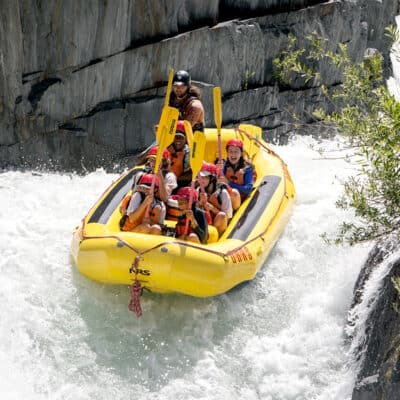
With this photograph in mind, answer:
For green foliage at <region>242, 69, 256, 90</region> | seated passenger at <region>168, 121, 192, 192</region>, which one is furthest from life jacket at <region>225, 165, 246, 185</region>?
green foliage at <region>242, 69, 256, 90</region>

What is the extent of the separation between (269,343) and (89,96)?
3.93 meters

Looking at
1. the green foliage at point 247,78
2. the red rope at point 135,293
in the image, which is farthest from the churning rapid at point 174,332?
the green foliage at point 247,78

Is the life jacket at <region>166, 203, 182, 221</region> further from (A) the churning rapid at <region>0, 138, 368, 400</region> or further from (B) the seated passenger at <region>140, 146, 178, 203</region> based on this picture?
(A) the churning rapid at <region>0, 138, 368, 400</region>

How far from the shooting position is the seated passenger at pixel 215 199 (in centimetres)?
634

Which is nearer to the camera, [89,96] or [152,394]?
[152,394]

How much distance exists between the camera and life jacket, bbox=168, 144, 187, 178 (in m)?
6.52

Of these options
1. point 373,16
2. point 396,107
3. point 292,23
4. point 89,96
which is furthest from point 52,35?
point 373,16

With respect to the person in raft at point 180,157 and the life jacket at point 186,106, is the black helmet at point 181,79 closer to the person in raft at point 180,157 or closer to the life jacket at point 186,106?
the life jacket at point 186,106

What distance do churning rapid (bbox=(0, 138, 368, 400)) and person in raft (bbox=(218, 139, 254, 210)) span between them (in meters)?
0.60

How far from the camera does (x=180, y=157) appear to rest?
258 inches

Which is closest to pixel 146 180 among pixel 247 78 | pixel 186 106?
pixel 186 106

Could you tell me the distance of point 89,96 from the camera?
342 inches

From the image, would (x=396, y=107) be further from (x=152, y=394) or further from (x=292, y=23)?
(x=292, y=23)

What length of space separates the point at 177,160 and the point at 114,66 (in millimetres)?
2572
